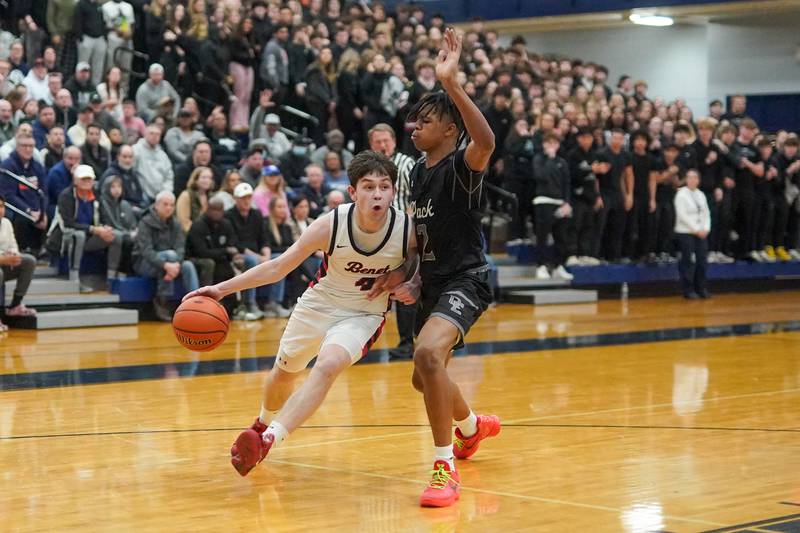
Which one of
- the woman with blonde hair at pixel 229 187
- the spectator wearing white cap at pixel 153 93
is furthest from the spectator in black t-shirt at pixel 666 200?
the spectator wearing white cap at pixel 153 93

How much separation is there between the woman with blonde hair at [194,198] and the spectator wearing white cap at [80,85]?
2675mm

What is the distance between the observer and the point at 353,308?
19.9ft

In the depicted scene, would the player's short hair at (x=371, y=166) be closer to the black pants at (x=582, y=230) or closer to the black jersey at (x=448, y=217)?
the black jersey at (x=448, y=217)

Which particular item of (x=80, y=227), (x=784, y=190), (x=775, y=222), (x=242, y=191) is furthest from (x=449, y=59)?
(x=775, y=222)

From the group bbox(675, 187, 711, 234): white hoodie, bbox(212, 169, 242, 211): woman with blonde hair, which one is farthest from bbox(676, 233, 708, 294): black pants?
bbox(212, 169, 242, 211): woman with blonde hair

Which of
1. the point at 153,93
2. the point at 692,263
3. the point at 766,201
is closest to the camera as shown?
the point at 153,93

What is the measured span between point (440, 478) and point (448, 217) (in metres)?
1.22

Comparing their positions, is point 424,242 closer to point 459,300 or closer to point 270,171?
point 459,300

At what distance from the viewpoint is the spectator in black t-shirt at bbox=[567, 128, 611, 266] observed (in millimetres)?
17203

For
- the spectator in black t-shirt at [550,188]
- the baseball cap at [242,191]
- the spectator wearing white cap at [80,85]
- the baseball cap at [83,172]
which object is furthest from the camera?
the spectator in black t-shirt at [550,188]

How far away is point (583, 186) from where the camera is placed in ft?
56.4

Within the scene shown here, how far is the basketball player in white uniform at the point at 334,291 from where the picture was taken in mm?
5754

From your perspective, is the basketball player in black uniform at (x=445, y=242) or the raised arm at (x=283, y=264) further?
the raised arm at (x=283, y=264)

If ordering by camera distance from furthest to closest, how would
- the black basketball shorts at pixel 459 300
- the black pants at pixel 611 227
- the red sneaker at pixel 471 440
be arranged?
the black pants at pixel 611 227 → the red sneaker at pixel 471 440 → the black basketball shorts at pixel 459 300
